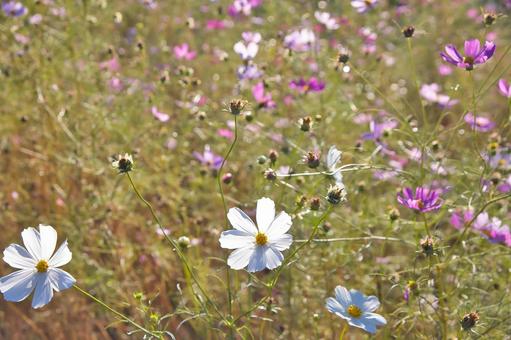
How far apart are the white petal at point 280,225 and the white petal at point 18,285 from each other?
391 millimetres

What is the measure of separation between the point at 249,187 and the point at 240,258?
1177 millimetres

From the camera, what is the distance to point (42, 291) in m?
1.01

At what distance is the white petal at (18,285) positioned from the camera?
1010 mm

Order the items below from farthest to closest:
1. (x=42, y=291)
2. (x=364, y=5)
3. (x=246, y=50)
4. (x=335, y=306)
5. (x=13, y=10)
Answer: (x=13, y=10) → (x=364, y=5) → (x=246, y=50) → (x=335, y=306) → (x=42, y=291)

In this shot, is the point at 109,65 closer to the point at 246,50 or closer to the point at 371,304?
the point at 246,50

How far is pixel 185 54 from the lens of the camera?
2.46m

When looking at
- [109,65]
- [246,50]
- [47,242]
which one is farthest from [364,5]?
[47,242]

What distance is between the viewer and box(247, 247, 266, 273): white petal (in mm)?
1016

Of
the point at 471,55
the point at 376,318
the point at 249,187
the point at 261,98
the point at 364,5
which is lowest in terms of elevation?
the point at 376,318

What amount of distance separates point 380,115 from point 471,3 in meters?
2.22

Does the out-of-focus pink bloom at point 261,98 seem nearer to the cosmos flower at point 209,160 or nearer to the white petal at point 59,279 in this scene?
the cosmos flower at point 209,160

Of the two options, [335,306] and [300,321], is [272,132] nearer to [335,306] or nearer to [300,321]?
[300,321]

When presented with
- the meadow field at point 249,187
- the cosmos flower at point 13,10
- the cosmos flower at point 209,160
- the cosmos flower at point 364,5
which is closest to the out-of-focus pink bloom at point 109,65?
the meadow field at point 249,187

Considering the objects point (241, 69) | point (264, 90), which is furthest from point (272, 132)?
point (241, 69)
